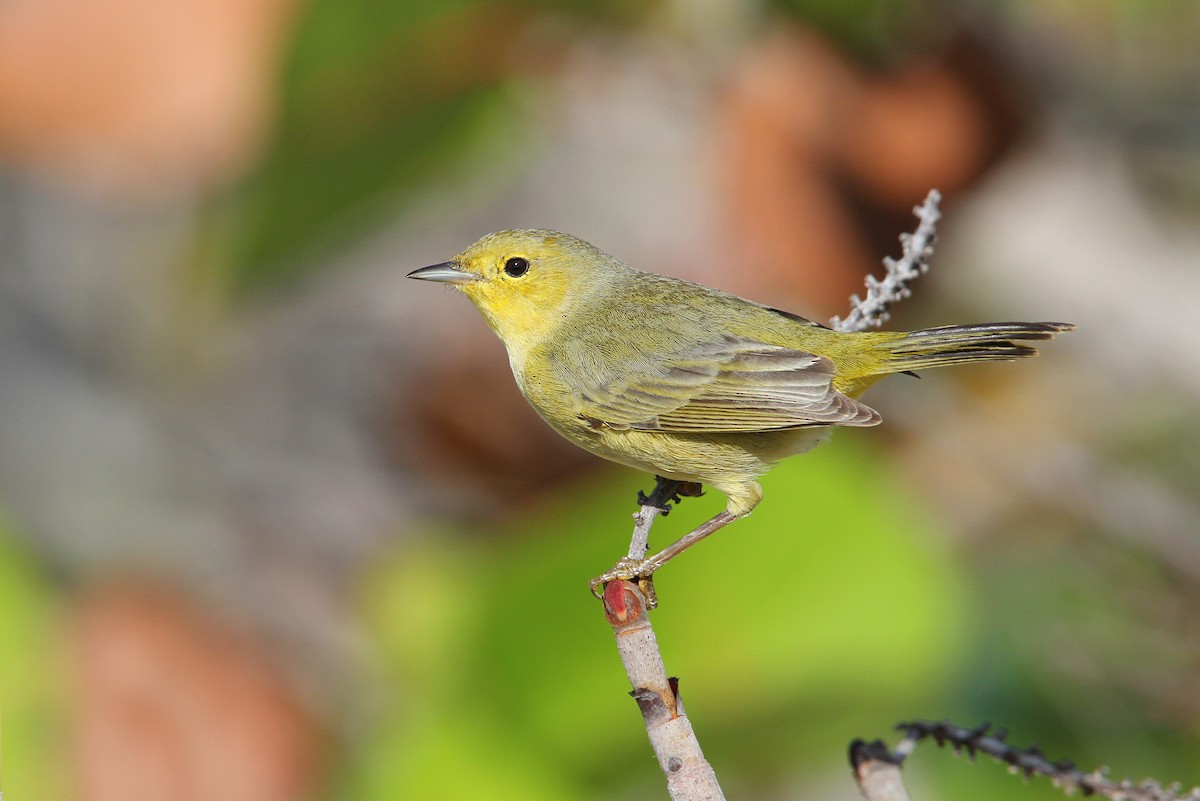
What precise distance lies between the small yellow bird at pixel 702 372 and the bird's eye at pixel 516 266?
97 mm

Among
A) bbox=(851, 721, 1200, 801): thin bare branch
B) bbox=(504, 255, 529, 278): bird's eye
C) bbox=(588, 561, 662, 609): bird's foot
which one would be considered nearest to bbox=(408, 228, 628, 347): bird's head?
bbox=(504, 255, 529, 278): bird's eye

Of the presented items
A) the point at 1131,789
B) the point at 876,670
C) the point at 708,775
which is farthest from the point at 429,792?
the point at 1131,789

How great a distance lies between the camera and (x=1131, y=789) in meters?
1.98

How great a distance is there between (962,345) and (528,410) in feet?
11.4

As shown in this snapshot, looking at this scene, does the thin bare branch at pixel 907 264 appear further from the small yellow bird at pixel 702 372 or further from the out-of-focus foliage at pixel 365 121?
the out-of-focus foliage at pixel 365 121

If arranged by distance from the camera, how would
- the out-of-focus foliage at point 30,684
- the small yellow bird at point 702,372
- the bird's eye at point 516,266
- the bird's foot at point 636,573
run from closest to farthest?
the bird's foot at point 636,573, the small yellow bird at point 702,372, the bird's eye at point 516,266, the out-of-focus foliage at point 30,684

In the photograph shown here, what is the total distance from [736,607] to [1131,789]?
1807 millimetres

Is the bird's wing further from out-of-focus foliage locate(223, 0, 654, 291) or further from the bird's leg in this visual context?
out-of-focus foliage locate(223, 0, 654, 291)

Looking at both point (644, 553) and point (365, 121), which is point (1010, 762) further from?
point (365, 121)

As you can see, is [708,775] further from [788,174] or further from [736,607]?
[788,174]

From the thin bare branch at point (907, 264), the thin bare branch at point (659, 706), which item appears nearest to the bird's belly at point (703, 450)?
the thin bare branch at point (907, 264)

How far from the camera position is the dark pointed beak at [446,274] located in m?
3.40

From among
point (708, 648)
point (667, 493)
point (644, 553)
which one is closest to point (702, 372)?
point (667, 493)

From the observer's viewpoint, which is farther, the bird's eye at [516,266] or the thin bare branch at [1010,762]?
the bird's eye at [516,266]
